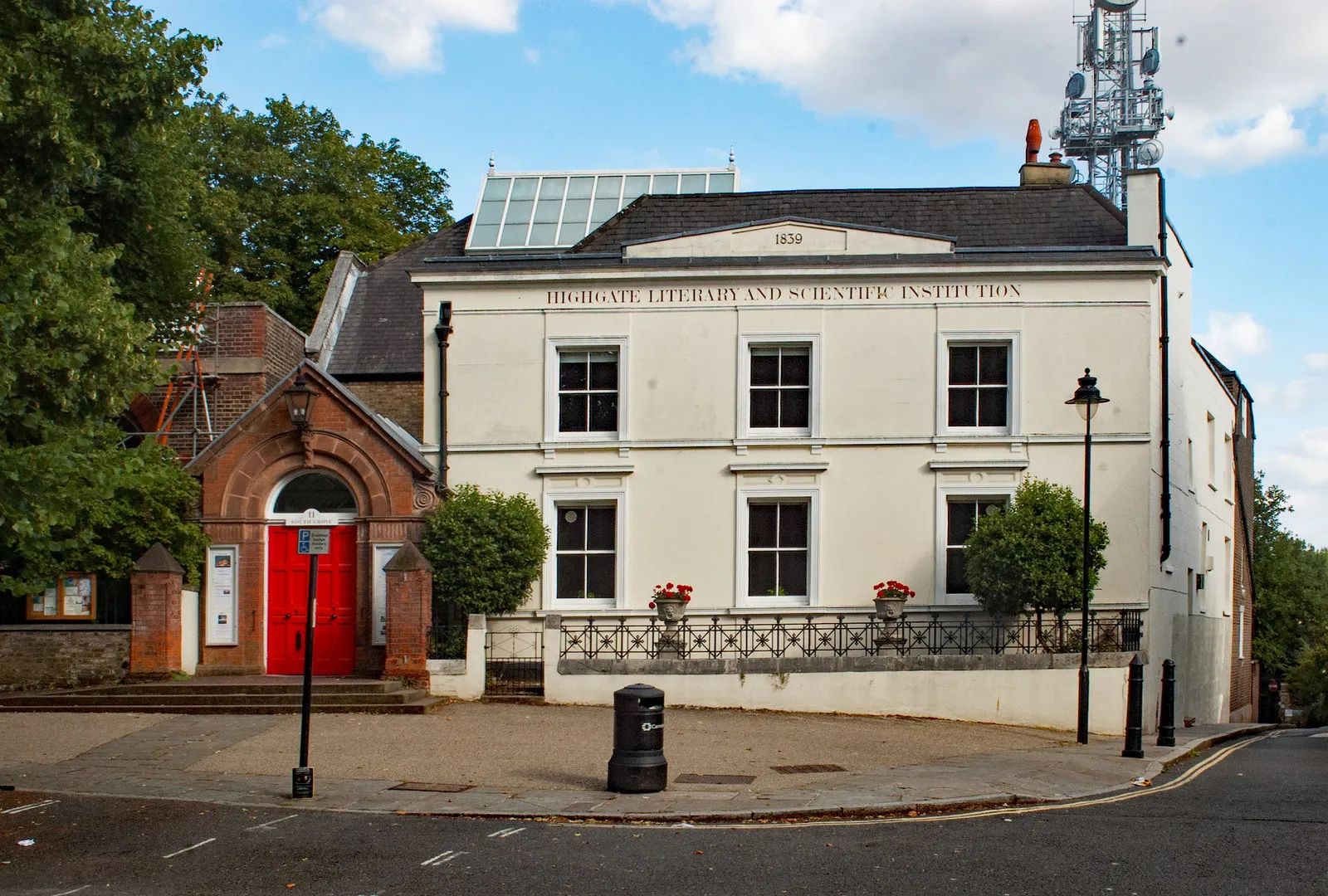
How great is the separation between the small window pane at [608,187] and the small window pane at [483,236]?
2.86m

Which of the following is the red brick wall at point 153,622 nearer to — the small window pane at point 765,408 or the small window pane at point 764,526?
the small window pane at point 764,526

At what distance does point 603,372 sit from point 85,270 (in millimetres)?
8850

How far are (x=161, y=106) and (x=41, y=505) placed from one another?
8.11 meters

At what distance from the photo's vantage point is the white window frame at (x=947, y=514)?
73.6ft

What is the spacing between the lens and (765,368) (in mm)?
23141

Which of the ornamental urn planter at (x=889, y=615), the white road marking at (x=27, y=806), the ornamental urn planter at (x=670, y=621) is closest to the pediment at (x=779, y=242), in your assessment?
the ornamental urn planter at (x=889, y=615)

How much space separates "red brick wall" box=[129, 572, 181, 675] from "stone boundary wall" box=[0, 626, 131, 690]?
59 centimetres

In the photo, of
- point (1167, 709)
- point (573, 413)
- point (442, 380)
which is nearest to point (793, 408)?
point (573, 413)

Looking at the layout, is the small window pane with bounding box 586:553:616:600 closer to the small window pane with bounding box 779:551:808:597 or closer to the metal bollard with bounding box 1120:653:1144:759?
the small window pane with bounding box 779:551:808:597

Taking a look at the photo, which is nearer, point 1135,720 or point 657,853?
point 657,853

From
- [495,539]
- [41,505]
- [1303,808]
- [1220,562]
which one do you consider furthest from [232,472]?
[1220,562]

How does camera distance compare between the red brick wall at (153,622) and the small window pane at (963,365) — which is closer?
the red brick wall at (153,622)

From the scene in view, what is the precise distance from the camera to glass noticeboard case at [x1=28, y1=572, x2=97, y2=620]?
70.6 ft

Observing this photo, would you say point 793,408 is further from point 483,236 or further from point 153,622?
point 153,622
